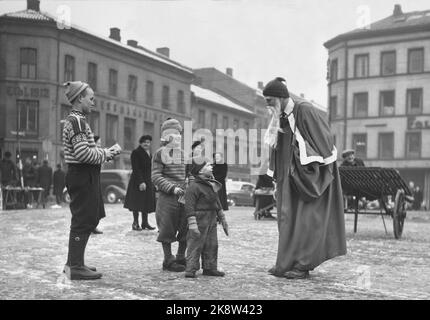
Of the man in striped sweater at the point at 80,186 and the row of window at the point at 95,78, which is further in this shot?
the row of window at the point at 95,78

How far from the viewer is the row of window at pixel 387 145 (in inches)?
1626

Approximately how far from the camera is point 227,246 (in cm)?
905

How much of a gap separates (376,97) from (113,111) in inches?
749

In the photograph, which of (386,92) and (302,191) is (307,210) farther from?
(386,92)

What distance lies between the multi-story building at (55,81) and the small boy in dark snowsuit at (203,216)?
24.3 m

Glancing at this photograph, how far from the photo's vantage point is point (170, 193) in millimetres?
6523

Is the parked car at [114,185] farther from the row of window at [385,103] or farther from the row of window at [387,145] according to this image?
the row of window at [385,103]

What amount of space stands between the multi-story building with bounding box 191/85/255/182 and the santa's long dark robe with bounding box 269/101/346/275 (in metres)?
41.5

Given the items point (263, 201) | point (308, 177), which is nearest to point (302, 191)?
point (308, 177)

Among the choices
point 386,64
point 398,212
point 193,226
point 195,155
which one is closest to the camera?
point 193,226

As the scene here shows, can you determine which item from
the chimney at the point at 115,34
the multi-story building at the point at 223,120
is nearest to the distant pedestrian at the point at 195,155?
the chimney at the point at 115,34

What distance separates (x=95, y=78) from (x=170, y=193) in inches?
1328
